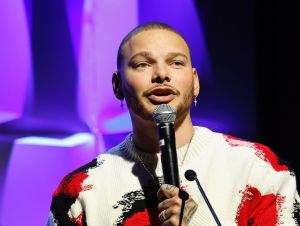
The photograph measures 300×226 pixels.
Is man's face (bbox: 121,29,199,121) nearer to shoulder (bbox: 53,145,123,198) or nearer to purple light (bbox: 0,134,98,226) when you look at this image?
shoulder (bbox: 53,145,123,198)

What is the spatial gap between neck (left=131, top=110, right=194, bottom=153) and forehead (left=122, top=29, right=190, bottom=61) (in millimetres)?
170

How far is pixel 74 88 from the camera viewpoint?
1963mm

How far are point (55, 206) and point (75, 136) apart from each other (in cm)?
52

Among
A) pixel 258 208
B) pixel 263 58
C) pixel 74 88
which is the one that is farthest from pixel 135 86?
pixel 263 58

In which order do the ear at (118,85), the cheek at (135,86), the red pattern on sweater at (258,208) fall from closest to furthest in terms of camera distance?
the red pattern on sweater at (258,208), the cheek at (135,86), the ear at (118,85)

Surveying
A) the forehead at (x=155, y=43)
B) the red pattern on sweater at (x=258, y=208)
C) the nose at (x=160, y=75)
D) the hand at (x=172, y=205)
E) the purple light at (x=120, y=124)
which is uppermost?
the forehead at (x=155, y=43)

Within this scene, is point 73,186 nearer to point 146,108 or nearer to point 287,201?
point 146,108

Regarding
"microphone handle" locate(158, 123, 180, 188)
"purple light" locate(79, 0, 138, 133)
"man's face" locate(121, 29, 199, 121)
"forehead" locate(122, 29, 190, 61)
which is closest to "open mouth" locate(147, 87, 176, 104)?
"man's face" locate(121, 29, 199, 121)

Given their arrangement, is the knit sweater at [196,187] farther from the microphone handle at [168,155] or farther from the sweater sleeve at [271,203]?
the microphone handle at [168,155]

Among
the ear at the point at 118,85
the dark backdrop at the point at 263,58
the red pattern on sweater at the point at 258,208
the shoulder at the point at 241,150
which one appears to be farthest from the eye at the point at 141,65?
the dark backdrop at the point at 263,58

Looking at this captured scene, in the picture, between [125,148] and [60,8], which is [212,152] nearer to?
[125,148]

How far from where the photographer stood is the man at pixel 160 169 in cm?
135

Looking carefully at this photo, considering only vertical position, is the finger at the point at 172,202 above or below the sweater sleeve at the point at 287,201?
above

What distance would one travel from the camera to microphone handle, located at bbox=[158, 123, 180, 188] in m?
1.10
